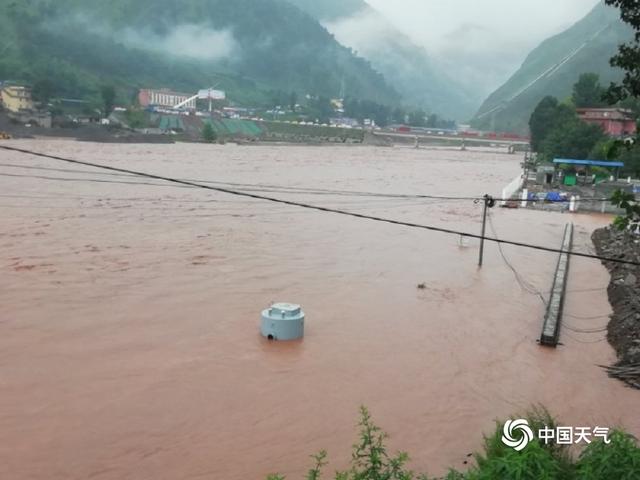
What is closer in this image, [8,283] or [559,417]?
[559,417]

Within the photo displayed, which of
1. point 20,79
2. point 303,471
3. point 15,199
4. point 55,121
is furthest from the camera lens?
point 20,79

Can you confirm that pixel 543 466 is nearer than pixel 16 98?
Yes

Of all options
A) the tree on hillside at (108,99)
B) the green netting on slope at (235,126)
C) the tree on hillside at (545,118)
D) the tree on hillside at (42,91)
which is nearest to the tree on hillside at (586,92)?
the tree on hillside at (545,118)

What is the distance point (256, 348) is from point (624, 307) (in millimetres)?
7012

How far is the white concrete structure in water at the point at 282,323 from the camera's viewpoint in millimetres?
9727

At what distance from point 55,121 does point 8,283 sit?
65811 mm

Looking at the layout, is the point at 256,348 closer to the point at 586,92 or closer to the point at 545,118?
the point at 545,118

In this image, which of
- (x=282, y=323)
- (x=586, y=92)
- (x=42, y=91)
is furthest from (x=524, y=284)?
(x=42, y=91)

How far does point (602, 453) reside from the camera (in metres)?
4.36

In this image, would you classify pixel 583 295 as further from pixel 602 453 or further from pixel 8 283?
A: pixel 8 283

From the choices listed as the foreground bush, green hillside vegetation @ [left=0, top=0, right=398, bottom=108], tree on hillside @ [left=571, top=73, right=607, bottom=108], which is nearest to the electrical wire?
the foreground bush

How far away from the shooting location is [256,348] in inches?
381

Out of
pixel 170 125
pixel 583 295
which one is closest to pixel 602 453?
pixel 583 295

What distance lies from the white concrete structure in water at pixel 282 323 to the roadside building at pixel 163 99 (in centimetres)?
10832
